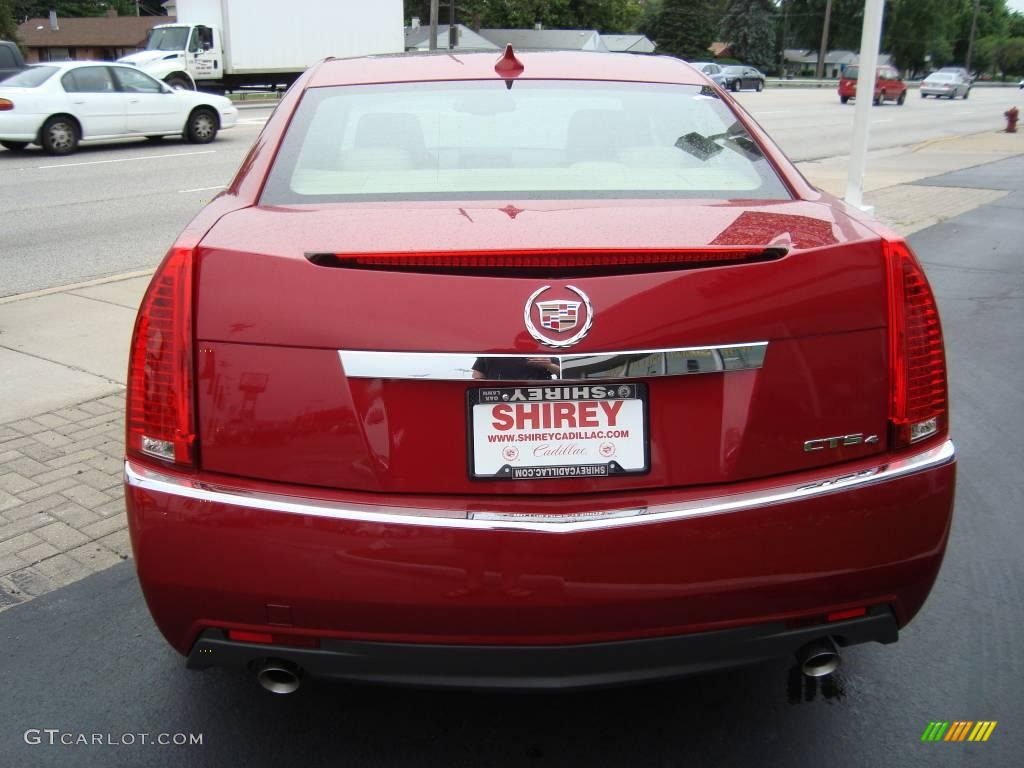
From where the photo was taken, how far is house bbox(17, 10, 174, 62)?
284 ft

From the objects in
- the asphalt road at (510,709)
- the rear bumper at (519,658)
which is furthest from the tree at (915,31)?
the rear bumper at (519,658)

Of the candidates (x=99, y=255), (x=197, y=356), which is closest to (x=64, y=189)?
(x=99, y=255)

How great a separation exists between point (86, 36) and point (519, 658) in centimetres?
9733

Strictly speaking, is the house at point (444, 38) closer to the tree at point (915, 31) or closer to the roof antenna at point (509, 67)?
the tree at point (915, 31)

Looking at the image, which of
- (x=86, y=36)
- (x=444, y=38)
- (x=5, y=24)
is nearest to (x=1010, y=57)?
(x=444, y=38)

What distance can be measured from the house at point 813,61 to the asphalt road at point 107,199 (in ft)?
274

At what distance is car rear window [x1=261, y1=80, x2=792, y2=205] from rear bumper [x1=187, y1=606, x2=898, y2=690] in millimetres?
1132

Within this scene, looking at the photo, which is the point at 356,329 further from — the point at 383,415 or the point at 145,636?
the point at 145,636

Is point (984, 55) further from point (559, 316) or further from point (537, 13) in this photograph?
point (559, 316)

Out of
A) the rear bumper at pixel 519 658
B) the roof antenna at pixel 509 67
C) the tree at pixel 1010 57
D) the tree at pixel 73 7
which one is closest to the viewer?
the rear bumper at pixel 519 658

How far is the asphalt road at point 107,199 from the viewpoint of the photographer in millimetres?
9234

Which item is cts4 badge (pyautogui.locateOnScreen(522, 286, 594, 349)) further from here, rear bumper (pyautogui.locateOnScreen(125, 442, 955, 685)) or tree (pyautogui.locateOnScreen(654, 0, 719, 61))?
tree (pyautogui.locateOnScreen(654, 0, 719, 61))

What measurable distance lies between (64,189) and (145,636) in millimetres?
11940

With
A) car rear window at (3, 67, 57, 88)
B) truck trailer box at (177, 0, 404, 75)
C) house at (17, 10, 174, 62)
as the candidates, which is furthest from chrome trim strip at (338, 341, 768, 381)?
house at (17, 10, 174, 62)
